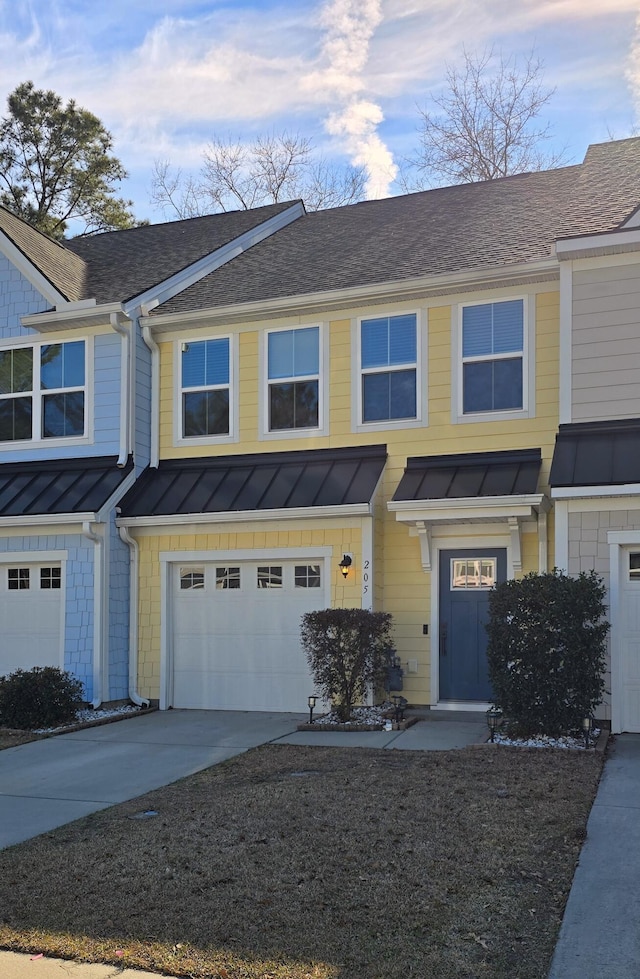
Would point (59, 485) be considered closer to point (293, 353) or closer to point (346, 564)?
point (293, 353)

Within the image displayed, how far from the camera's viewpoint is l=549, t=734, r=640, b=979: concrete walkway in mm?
4594

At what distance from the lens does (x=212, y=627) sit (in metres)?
13.7

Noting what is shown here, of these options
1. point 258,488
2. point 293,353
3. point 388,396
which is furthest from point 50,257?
point 388,396

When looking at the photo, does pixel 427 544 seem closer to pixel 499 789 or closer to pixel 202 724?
pixel 202 724

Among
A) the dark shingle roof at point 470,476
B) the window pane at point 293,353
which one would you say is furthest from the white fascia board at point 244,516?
the window pane at point 293,353

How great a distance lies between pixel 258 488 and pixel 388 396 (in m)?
2.25

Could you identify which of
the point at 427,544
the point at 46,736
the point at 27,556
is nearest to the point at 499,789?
the point at 427,544

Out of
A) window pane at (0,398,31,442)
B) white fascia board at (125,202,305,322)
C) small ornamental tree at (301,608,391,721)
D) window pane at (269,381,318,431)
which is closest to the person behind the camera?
small ornamental tree at (301,608,391,721)

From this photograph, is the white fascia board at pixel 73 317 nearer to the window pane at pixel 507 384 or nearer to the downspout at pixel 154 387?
the downspout at pixel 154 387

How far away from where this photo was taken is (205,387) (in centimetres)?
1436

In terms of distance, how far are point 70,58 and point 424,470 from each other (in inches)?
294

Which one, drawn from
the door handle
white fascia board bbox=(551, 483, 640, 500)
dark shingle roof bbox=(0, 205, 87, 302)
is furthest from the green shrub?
white fascia board bbox=(551, 483, 640, 500)

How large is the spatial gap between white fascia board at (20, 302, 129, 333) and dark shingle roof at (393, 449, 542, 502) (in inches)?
201

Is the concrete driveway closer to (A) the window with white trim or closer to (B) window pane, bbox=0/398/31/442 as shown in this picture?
(A) the window with white trim
